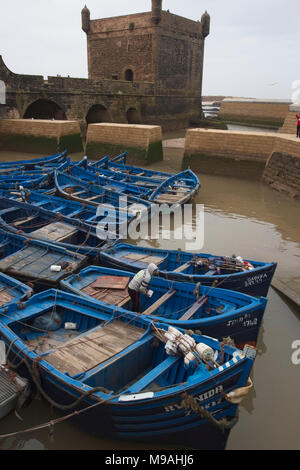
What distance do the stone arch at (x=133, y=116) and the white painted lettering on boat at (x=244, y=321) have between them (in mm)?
31254

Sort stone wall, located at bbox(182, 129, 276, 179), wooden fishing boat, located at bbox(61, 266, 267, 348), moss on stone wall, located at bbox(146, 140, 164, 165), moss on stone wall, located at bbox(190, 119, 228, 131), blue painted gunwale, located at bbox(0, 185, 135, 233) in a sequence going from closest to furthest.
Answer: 1. wooden fishing boat, located at bbox(61, 266, 267, 348)
2. blue painted gunwale, located at bbox(0, 185, 135, 233)
3. stone wall, located at bbox(182, 129, 276, 179)
4. moss on stone wall, located at bbox(146, 140, 164, 165)
5. moss on stone wall, located at bbox(190, 119, 228, 131)

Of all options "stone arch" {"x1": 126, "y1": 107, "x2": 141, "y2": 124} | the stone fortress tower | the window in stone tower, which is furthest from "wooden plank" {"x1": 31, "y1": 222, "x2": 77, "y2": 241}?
the window in stone tower

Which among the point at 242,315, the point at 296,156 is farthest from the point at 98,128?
the point at 242,315

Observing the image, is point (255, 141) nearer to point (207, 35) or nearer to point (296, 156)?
point (296, 156)

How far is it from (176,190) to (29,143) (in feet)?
47.4

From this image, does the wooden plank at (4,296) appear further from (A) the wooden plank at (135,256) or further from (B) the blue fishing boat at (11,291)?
(A) the wooden plank at (135,256)

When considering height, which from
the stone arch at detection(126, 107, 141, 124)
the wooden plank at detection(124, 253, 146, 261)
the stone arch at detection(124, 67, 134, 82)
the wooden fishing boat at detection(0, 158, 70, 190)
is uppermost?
the stone arch at detection(124, 67, 134, 82)

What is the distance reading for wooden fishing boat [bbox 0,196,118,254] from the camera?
365 inches

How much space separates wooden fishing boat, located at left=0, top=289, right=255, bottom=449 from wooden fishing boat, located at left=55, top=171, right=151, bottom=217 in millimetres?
6403

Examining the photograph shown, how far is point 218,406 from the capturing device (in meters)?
4.42

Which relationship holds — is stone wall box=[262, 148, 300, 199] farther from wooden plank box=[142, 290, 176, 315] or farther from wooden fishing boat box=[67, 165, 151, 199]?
wooden plank box=[142, 290, 176, 315]

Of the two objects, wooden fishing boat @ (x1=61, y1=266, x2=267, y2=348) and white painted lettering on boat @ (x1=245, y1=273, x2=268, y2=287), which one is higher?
white painted lettering on boat @ (x1=245, y1=273, x2=268, y2=287)

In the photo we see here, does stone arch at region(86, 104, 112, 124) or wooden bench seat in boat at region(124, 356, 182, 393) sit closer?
wooden bench seat in boat at region(124, 356, 182, 393)
